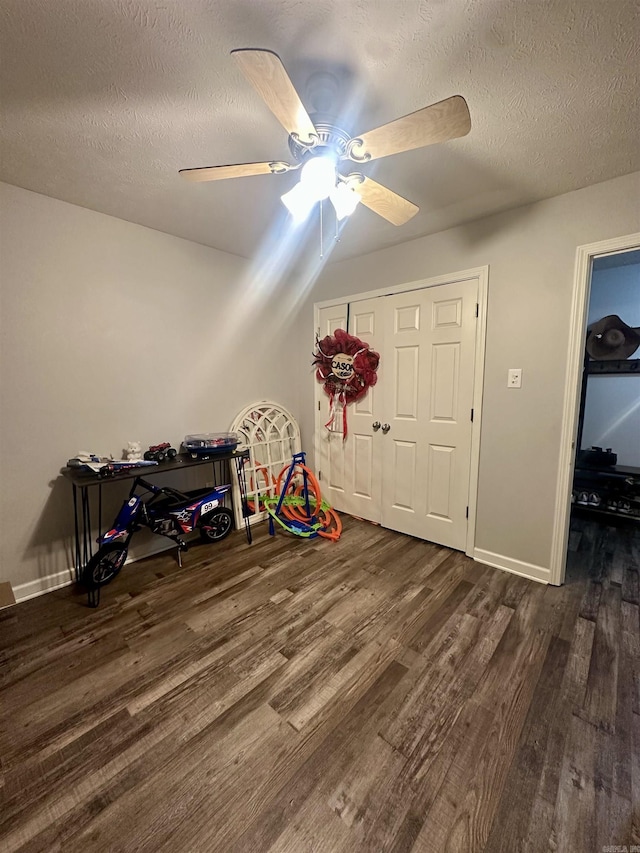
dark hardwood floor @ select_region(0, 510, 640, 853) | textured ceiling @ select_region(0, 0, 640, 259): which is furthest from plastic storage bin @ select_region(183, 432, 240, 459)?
textured ceiling @ select_region(0, 0, 640, 259)

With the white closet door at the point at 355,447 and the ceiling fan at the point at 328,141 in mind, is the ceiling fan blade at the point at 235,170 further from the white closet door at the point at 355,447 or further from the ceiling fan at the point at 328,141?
the white closet door at the point at 355,447

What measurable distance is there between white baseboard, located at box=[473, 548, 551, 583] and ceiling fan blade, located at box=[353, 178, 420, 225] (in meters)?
2.25

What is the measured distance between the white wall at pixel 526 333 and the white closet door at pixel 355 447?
687 mm

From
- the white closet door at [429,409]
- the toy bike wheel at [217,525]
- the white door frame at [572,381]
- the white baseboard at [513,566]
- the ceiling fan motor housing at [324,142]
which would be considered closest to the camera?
the ceiling fan motor housing at [324,142]

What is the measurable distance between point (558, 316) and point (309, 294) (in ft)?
7.12

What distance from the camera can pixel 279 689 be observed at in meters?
1.46

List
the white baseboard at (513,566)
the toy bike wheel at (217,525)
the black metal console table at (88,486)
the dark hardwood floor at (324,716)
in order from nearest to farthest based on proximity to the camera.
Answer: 1. the dark hardwood floor at (324,716)
2. the black metal console table at (88,486)
3. the white baseboard at (513,566)
4. the toy bike wheel at (217,525)

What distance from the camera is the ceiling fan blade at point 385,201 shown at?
4.81 feet

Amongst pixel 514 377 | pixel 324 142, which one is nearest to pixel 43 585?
pixel 324 142

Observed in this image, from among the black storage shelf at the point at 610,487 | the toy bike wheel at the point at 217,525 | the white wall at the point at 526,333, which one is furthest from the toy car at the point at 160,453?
the black storage shelf at the point at 610,487

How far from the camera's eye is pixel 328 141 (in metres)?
1.31

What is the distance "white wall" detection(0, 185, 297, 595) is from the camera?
79.3 inches

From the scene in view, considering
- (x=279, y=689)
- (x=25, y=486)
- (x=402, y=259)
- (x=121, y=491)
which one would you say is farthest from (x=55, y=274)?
(x=279, y=689)

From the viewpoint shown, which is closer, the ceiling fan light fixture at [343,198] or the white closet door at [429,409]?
the ceiling fan light fixture at [343,198]
